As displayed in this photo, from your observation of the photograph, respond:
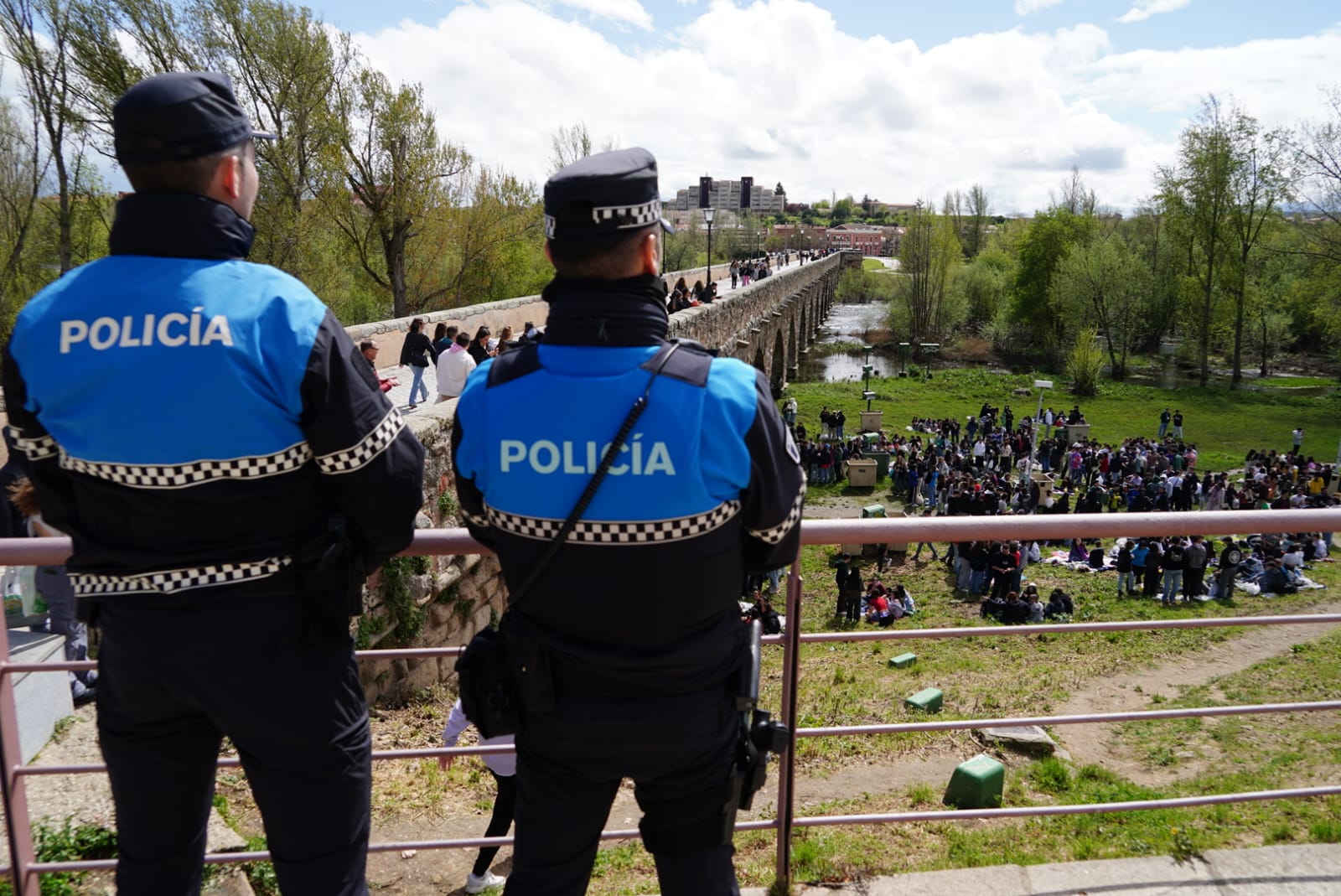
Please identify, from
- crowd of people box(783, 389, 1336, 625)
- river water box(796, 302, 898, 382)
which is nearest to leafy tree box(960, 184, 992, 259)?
river water box(796, 302, 898, 382)

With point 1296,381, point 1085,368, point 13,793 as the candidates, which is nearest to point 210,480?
point 13,793

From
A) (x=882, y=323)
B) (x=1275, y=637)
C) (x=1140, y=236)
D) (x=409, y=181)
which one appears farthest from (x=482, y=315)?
(x=882, y=323)

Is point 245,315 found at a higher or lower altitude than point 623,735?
higher

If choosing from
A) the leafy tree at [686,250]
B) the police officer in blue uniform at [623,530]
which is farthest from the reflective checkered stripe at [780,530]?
the leafy tree at [686,250]

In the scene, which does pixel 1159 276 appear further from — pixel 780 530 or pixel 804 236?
pixel 804 236

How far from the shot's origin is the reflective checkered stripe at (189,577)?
1.66 metres

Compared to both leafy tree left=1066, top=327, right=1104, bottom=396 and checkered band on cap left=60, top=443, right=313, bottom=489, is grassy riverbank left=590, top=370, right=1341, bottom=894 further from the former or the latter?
leafy tree left=1066, top=327, right=1104, bottom=396

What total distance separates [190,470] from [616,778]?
934 mm

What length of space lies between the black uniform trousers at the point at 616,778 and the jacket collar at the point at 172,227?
1.05 metres

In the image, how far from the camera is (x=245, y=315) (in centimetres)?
162

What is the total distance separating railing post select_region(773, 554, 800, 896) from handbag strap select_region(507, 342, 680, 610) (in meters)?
0.96

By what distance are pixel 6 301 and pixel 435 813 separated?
69.6ft

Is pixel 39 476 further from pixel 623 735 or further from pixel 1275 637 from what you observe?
pixel 1275 637

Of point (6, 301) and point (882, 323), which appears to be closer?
point (6, 301)
